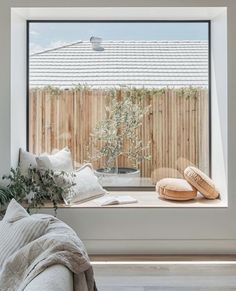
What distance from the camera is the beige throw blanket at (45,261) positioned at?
1720 mm

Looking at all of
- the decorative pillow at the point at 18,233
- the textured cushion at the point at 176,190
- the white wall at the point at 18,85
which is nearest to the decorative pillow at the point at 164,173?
the textured cushion at the point at 176,190

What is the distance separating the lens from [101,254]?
12.2 feet

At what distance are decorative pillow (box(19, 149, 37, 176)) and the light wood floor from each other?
1071 millimetres

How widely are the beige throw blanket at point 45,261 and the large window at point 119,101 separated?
7.88 feet

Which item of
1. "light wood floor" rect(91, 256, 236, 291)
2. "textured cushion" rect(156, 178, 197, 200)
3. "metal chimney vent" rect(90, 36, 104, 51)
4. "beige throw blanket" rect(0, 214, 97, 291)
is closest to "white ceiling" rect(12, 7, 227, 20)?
"metal chimney vent" rect(90, 36, 104, 51)

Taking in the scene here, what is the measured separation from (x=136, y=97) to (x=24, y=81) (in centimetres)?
121

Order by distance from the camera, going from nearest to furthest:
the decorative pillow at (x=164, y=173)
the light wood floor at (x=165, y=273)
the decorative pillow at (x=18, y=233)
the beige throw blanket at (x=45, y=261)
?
the beige throw blanket at (x=45, y=261) < the decorative pillow at (x=18, y=233) < the light wood floor at (x=165, y=273) < the decorative pillow at (x=164, y=173)

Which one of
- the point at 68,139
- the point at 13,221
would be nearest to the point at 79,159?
the point at 68,139

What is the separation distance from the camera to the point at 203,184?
3.88 m

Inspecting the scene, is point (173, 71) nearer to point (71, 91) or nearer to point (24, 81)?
point (71, 91)

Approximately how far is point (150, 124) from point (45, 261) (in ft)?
8.94

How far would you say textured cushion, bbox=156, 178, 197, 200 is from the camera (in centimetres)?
386

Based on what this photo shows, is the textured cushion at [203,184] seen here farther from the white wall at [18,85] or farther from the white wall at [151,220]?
the white wall at [18,85]

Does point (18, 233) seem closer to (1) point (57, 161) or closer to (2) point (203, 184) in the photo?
(1) point (57, 161)
